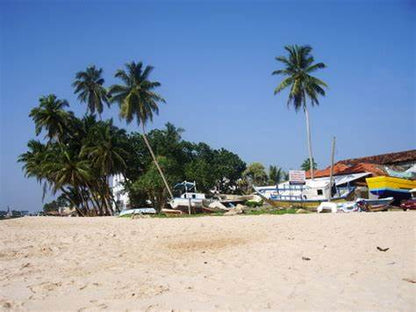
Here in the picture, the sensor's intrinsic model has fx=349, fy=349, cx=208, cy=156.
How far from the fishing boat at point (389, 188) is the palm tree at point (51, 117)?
32.6 m

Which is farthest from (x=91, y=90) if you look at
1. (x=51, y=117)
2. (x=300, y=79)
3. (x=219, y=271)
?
(x=219, y=271)

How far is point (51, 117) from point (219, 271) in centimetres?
3735

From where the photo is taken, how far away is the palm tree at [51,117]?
1537 inches

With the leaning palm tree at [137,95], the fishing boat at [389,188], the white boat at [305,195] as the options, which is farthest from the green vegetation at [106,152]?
the fishing boat at [389,188]

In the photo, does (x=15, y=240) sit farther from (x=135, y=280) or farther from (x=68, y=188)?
(x=68, y=188)

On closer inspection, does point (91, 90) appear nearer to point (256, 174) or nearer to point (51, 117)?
point (51, 117)

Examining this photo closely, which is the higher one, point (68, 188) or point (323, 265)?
point (68, 188)

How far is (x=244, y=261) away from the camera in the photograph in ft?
26.2

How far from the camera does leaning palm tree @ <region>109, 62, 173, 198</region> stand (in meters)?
35.0

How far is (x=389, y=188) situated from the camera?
26.8 m

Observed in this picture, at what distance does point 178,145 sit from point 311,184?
1992 cm

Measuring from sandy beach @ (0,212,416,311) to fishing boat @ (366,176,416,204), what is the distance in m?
16.0

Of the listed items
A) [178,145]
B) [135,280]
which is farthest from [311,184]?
[135,280]

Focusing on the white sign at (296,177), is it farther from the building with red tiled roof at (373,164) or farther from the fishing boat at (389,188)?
the building with red tiled roof at (373,164)
